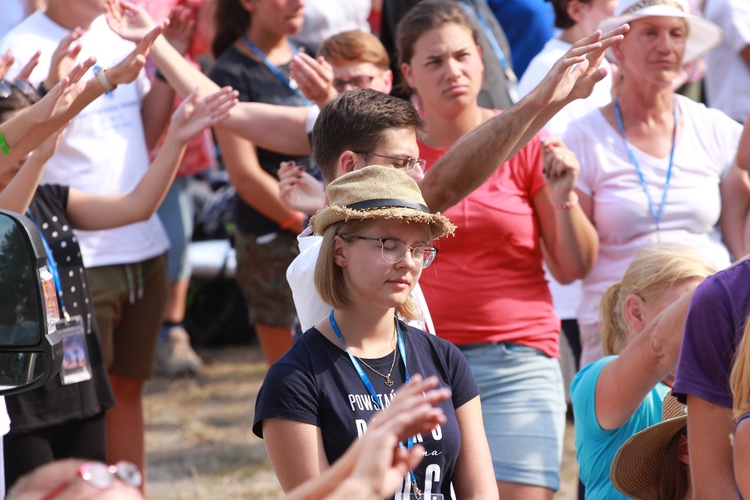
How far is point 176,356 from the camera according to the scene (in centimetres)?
698

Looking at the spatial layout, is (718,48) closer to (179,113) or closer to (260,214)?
(260,214)

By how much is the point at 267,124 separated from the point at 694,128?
1.66 meters

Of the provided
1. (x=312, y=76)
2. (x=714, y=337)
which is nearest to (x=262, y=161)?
(x=312, y=76)

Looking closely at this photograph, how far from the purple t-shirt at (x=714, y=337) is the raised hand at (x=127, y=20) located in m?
2.33

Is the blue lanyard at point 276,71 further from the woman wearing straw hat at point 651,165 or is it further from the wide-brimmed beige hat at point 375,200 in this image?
the wide-brimmed beige hat at point 375,200

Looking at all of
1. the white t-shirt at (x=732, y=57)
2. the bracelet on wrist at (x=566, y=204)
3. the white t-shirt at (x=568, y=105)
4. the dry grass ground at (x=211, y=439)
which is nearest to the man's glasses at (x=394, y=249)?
the bracelet on wrist at (x=566, y=204)

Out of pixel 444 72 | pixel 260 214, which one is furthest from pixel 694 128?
pixel 260 214

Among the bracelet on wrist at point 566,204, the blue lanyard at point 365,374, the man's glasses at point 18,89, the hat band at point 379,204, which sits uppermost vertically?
the man's glasses at point 18,89

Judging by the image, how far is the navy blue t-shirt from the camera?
8.52 feet

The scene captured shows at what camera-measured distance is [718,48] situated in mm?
5598

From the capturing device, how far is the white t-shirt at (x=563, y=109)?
4.52 metres

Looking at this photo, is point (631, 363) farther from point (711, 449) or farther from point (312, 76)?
point (312, 76)

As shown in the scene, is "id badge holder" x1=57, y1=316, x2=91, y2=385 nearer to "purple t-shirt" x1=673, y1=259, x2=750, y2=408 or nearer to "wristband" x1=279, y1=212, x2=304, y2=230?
"wristband" x1=279, y1=212, x2=304, y2=230

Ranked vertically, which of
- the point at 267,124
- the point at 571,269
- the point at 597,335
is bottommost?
the point at 597,335
